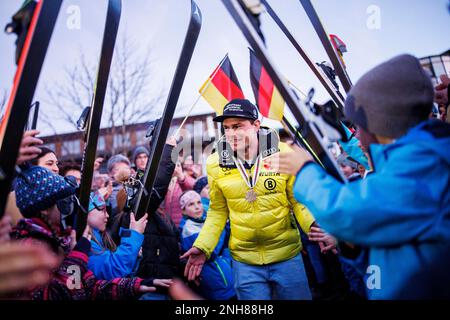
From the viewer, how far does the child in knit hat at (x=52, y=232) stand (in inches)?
66.7

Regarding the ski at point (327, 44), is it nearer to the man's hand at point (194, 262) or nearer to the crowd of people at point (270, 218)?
the crowd of people at point (270, 218)

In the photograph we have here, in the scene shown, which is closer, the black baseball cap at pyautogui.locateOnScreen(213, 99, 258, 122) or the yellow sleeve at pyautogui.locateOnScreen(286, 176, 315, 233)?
the yellow sleeve at pyautogui.locateOnScreen(286, 176, 315, 233)

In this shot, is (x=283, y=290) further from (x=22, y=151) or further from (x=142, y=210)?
(x=22, y=151)

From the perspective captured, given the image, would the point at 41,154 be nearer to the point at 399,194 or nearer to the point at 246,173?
the point at 246,173

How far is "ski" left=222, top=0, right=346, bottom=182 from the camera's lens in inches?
58.4

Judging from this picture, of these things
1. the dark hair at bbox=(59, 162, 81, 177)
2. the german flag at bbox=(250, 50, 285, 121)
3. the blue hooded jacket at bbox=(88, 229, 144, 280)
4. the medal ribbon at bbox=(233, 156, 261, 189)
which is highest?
the german flag at bbox=(250, 50, 285, 121)

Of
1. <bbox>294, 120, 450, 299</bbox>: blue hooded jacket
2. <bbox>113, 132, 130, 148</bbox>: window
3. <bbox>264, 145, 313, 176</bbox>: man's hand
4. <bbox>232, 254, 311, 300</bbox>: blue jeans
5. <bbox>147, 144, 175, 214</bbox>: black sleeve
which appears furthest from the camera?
<bbox>113, 132, 130, 148</bbox>: window

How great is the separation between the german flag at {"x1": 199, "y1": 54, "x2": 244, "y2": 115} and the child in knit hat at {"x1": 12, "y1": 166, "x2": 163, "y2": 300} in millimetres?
1878

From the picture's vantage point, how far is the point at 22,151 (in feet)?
5.42

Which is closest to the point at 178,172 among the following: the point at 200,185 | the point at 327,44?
the point at 200,185

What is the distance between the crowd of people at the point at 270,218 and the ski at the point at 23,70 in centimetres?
21

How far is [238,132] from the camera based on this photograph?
2.78m

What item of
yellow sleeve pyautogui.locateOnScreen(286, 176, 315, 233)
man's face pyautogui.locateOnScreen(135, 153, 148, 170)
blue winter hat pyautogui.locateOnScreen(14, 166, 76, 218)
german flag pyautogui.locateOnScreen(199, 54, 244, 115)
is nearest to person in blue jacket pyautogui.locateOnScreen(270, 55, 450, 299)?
yellow sleeve pyautogui.locateOnScreen(286, 176, 315, 233)

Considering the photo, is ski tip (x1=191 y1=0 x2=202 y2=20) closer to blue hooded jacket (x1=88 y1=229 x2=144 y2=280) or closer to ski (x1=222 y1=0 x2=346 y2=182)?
ski (x1=222 y1=0 x2=346 y2=182)
